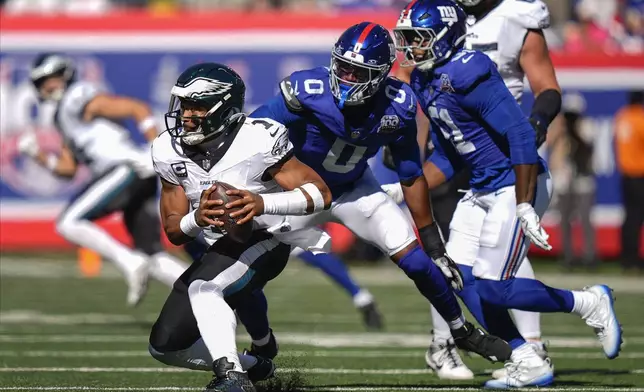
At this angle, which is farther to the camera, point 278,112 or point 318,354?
point 318,354

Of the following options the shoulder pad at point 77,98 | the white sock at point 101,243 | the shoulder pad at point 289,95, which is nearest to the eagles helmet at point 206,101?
the shoulder pad at point 289,95

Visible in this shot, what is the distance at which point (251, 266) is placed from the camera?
17.1ft

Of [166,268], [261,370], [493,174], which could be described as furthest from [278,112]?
[166,268]

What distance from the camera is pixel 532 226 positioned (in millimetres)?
5625

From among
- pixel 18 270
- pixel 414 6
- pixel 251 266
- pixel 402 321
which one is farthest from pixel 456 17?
pixel 18 270

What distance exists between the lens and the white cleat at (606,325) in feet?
19.3

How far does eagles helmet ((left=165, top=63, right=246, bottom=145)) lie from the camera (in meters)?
5.13

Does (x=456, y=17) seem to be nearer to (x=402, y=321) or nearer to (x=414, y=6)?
(x=414, y=6)

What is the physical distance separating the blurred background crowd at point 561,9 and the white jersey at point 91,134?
5.41m

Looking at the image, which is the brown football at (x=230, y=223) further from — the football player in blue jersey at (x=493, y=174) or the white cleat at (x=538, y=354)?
the white cleat at (x=538, y=354)

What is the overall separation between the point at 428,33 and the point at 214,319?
1.76m

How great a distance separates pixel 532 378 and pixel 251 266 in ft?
4.78

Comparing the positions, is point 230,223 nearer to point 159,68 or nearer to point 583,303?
point 583,303

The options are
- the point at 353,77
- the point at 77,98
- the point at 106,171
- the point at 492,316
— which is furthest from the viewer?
the point at 77,98
